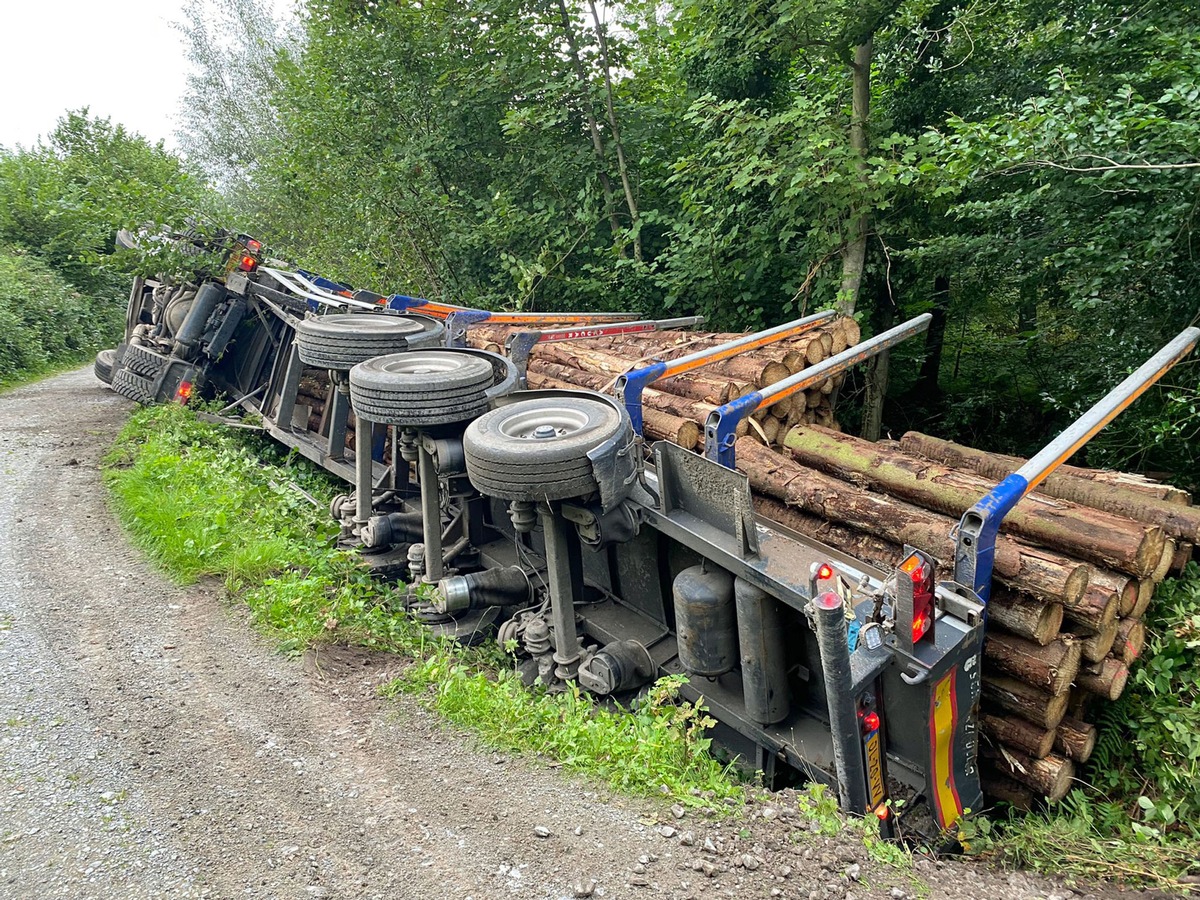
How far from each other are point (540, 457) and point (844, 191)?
386cm

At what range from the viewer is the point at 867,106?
599 cm

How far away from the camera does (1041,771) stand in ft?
10.0

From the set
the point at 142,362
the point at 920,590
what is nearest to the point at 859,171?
the point at 920,590

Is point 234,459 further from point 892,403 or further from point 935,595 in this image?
point 892,403

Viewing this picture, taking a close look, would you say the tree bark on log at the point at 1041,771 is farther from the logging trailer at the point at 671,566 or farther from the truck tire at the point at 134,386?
the truck tire at the point at 134,386

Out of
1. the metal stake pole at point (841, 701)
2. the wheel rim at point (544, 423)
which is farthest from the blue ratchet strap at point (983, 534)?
the wheel rim at point (544, 423)

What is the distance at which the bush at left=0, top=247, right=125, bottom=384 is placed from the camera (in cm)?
1311

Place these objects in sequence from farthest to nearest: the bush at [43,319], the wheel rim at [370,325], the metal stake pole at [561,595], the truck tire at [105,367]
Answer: the bush at [43,319]
the truck tire at [105,367]
the wheel rim at [370,325]
the metal stake pole at [561,595]

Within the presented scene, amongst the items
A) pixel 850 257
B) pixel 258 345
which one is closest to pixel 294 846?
pixel 850 257

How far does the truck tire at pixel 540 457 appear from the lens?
11.6 ft

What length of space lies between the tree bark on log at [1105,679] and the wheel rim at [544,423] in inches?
99.2

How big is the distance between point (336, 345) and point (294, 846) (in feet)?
12.1

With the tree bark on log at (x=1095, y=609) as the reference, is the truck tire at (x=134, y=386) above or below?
above

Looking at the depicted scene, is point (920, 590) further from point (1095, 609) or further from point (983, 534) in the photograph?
point (1095, 609)
